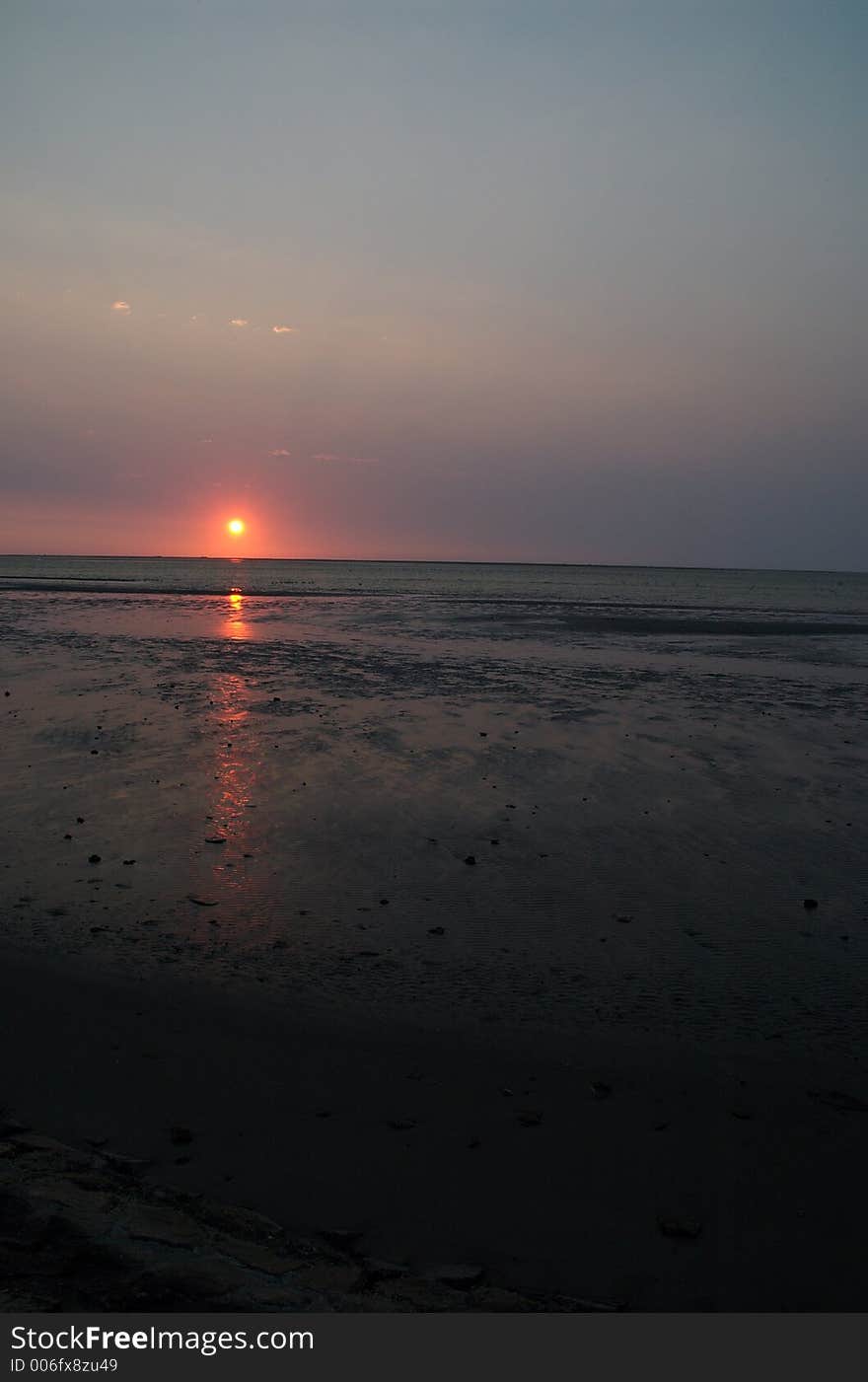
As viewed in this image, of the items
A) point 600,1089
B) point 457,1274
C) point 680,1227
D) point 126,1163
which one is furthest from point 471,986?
point 126,1163

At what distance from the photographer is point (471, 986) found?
7508 millimetres

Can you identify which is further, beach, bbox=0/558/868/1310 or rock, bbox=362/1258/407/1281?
beach, bbox=0/558/868/1310

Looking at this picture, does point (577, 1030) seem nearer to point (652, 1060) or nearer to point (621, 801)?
point (652, 1060)

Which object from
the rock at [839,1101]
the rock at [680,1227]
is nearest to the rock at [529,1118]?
the rock at [680,1227]

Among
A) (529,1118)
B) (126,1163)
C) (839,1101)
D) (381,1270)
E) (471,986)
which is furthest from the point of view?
(471,986)

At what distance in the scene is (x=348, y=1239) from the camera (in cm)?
454

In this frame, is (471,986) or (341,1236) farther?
(471,986)

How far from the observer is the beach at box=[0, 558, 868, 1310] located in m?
4.86

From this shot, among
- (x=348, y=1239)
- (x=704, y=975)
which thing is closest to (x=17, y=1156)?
(x=348, y=1239)

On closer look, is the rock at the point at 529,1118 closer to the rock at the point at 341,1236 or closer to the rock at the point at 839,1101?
the rock at the point at 341,1236

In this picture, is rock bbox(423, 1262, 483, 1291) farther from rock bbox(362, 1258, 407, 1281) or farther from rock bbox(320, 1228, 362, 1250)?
rock bbox(320, 1228, 362, 1250)

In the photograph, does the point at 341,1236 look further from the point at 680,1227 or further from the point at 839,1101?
the point at 839,1101

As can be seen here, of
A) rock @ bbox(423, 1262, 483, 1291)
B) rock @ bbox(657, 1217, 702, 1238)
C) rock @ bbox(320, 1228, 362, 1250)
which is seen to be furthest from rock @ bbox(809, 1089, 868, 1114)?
rock @ bbox(320, 1228, 362, 1250)

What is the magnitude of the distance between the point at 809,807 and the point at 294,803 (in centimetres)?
831
